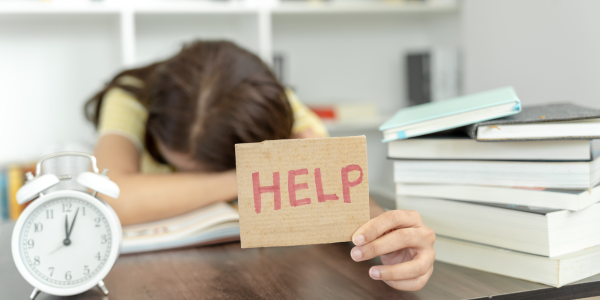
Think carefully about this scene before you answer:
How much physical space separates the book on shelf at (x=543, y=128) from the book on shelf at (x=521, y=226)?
0.31 feet

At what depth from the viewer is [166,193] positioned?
96 cm

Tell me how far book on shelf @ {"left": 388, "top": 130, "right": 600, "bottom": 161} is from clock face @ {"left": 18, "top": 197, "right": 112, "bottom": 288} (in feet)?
1.40

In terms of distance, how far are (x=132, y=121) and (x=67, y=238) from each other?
741mm

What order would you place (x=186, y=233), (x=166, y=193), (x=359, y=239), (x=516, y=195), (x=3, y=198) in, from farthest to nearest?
(x=3, y=198) < (x=166, y=193) < (x=186, y=233) < (x=516, y=195) < (x=359, y=239)

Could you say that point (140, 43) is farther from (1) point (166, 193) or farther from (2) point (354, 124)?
(1) point (166, 193)

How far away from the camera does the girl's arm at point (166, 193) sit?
3.06ft

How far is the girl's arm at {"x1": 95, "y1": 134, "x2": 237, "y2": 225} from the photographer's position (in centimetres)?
93

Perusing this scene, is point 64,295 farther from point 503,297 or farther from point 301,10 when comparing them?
point 301,10

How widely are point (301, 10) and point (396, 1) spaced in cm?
53

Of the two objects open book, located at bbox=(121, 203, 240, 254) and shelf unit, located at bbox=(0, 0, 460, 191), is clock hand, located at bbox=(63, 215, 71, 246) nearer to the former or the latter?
open book, located at bbox=(121, 203, 240, 254)

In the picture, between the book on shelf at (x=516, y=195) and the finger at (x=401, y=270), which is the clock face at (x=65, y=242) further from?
the book on shelf at (x=516, y=195)

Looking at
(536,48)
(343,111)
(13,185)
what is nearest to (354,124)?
(343,111)

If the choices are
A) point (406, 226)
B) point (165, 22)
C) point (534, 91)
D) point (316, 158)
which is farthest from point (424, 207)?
point (165, 22)

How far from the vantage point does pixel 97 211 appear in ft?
1.98
